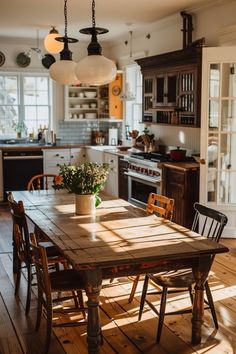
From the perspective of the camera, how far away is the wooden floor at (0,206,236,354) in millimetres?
3268

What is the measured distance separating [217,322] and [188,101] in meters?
3.26

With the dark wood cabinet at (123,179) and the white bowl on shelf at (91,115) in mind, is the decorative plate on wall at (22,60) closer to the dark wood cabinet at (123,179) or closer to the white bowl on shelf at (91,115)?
the white bowl on shelf at (91,115)

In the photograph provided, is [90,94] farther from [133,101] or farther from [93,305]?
[93,305]

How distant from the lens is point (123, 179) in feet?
24.5

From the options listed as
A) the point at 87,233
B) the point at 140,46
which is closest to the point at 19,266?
the point at 87,233

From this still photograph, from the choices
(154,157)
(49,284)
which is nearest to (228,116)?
(154,157)

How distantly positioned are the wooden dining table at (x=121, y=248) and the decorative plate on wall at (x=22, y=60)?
218 inches

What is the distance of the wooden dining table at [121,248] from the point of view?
2.84 meters

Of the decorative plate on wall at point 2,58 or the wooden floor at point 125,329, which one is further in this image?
the decorative plate on wall at point 2,58

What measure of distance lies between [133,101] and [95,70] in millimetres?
5074

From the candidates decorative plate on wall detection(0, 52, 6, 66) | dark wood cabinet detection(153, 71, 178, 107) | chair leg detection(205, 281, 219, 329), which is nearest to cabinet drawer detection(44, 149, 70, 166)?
decorative plate on wall detection(0, 52, 6, 66)

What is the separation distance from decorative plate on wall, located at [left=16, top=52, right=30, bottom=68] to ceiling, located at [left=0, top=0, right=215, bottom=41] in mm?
609

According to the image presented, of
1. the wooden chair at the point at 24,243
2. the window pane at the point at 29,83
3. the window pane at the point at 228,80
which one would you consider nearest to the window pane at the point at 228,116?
the window pane at the point at 228,80

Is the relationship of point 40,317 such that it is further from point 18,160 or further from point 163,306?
point 18,160
